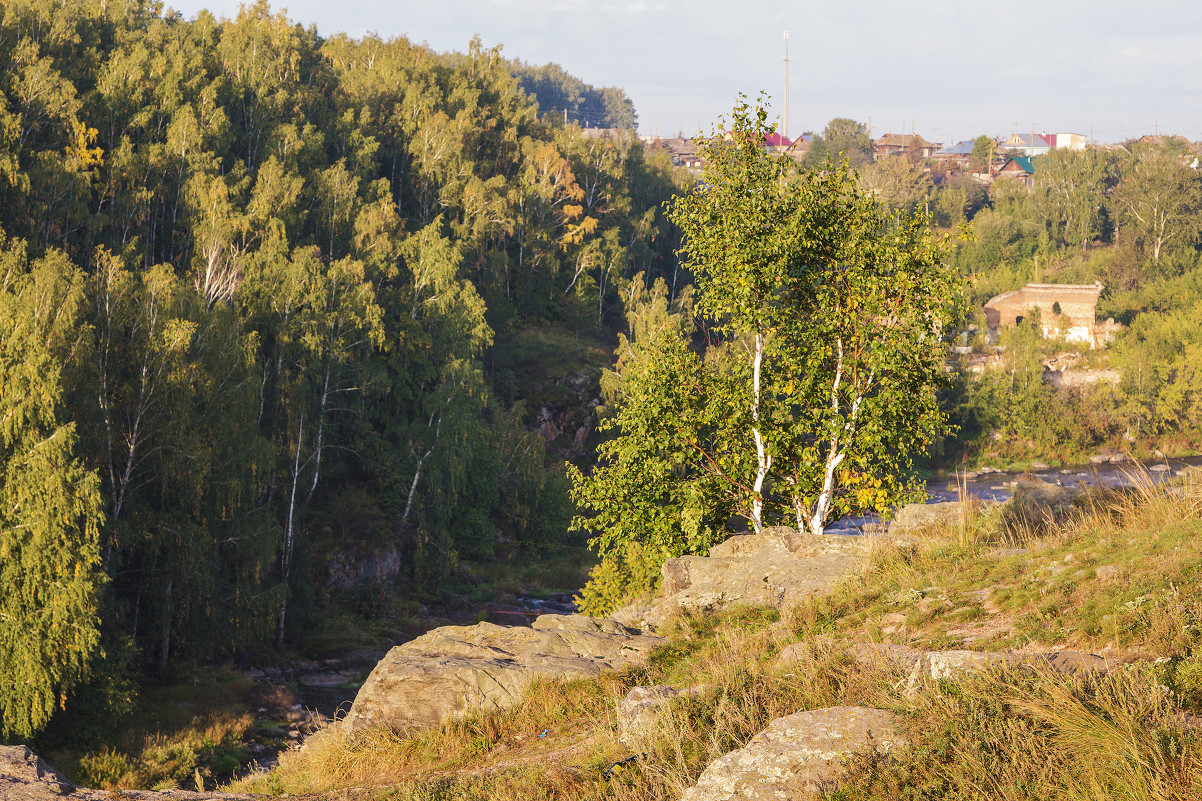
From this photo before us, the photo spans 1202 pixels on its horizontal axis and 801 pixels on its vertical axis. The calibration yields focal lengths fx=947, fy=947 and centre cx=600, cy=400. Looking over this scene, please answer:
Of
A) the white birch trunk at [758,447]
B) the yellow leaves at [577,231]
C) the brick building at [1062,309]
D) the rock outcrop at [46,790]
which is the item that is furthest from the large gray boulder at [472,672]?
the brick building at [1062,309]

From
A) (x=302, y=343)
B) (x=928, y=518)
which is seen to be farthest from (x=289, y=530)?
(x=928, y=518)

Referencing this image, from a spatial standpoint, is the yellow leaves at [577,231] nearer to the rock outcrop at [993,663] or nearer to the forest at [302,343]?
the forest at [302,343]

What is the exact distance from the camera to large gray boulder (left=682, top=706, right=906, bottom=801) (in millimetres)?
6262

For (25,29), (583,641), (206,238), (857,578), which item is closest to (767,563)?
(857,578)

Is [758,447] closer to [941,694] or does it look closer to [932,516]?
[932,516]

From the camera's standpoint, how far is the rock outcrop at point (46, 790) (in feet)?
30.0

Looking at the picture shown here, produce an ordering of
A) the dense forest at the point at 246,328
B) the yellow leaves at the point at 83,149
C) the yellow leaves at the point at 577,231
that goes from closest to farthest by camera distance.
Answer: the dense forest at the point at 246,328 < the yellow leaves at the point at 83,149 < the yellow leaves at the point at 577,231

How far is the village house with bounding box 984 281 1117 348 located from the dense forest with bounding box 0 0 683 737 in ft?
122

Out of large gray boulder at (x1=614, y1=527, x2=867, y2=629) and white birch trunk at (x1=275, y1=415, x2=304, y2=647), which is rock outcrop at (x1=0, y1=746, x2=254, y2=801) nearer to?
large gray boulder at (x1=614, y1=527, x2=867, y2=629)

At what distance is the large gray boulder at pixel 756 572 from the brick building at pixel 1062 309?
Result: 260ft

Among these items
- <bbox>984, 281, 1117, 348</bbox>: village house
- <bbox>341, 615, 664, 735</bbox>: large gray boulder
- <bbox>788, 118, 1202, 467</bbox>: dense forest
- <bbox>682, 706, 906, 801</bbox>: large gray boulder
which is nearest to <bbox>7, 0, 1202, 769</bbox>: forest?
<bbox>788, 118, 1202, 467</bbox>: dense forest

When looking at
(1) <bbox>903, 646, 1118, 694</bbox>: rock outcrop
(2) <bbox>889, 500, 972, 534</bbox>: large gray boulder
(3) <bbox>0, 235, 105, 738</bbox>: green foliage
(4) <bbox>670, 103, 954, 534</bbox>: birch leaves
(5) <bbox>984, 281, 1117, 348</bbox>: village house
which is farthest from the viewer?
(5) <bbox>984, 281, 1117, 348</bbox>: village house

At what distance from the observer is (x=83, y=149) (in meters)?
42.2

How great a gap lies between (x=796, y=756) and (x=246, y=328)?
34.1 meters
